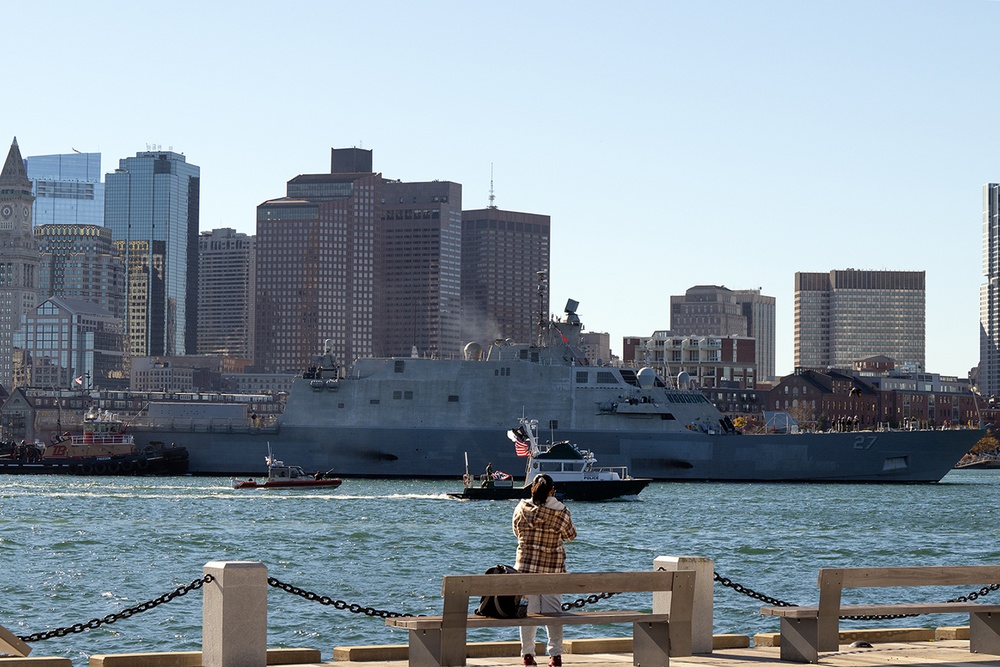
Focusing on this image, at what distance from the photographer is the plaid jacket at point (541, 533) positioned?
14.5 m

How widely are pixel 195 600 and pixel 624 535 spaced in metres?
18.6

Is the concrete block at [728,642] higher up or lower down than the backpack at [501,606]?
lower down

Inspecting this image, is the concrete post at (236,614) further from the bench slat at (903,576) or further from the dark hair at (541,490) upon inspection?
the bench slat at (903,576)

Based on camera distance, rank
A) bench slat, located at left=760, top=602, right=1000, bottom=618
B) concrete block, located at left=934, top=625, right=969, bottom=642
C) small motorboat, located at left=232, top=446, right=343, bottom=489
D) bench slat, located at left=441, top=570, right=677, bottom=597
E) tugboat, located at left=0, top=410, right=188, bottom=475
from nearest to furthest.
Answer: bench slat, located at left=441, top=570, right=677, bottom=597
bench slat, located at left=760, top=602, right=1000, bottom=618
concrete block, located at left=934, top=625, right=969, bottom=642
small motorboat, located at left=232, top=446, right=343, bottom=489
tugboat, located at left=0, top=410, right=188, bottom=475

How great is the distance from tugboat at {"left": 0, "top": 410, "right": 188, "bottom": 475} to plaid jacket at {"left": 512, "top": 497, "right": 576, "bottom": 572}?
7985 cm

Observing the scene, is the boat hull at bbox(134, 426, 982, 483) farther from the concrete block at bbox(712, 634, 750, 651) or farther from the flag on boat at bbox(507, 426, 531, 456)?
the concrete block at bbox(712, 634, 750, 651)

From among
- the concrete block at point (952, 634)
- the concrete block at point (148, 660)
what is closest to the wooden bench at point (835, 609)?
the concrete block at point (952, 634)

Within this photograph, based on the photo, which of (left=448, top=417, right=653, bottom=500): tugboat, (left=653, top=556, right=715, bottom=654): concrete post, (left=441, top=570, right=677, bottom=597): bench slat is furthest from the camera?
(left=448, top=417, right=653, bottom=500): tugboat

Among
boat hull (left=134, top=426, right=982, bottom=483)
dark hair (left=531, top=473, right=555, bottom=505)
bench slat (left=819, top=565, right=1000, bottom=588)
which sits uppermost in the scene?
dark hair (left=531, top=473, right=555, bottom=505)

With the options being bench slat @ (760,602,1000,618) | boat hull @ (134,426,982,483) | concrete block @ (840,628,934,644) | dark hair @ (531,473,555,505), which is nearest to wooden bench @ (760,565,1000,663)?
bench slat @ (760,602,1000,618)

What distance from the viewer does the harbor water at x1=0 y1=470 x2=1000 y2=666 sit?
25.8m

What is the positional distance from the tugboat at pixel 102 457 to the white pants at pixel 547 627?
8012 centimetres

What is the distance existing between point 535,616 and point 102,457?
85.6 metres

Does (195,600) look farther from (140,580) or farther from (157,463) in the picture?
(157,463)
